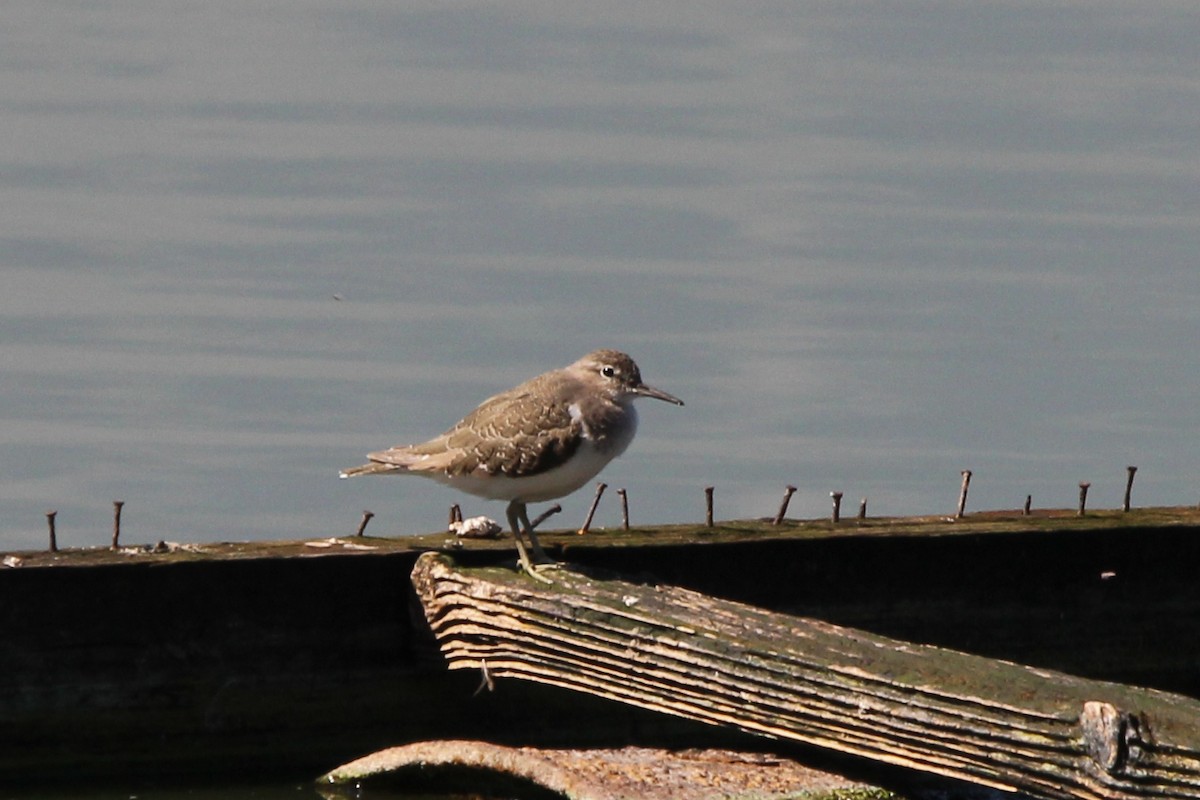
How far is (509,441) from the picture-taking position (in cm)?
987

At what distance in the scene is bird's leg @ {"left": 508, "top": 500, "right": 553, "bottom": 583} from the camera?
29.2 feet

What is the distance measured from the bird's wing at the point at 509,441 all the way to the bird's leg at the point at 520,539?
21 cm

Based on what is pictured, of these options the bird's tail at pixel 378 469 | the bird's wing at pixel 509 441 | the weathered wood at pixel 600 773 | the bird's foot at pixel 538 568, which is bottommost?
the weathered wood at pixel 600 773

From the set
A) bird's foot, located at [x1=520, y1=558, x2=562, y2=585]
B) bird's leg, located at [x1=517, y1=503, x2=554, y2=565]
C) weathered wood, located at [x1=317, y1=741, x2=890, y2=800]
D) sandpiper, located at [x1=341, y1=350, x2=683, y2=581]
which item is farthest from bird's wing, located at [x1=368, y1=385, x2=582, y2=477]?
weathered wood, located at [x1=317, y1=741, x2=890, y2=800]

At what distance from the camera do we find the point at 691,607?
8.51 m

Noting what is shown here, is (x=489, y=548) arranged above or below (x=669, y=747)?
above

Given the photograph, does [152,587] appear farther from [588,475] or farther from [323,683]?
[588,475]

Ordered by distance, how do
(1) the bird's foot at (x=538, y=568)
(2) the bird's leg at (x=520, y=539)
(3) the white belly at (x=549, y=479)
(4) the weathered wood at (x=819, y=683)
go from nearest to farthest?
1. (4) the weathered wood at (x=819, y=683)
2. (1) the bird's foot at (x=538, y=568)
3. (2) the bird's leg at (x=520, y=539)
4. (3) the white belly at (x=549, y=479)

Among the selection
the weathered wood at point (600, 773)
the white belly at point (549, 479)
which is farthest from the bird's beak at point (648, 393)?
the weathered wood at point (600, 773)

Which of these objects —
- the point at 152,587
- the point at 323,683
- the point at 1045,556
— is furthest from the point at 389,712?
the point at 1045,556

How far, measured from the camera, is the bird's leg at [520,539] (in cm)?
891

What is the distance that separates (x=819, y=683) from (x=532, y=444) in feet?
7.17

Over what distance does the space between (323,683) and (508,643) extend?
728 mm

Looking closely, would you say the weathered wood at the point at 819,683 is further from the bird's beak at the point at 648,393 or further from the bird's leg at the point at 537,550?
the bird's beak at the point at 648,393
